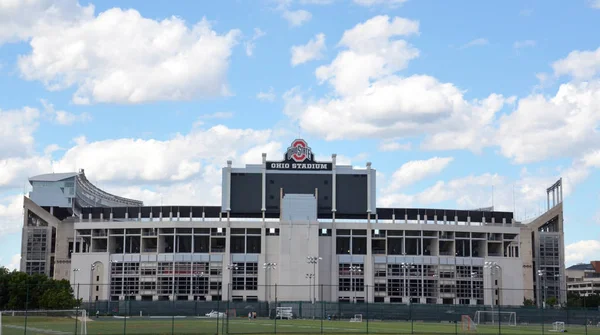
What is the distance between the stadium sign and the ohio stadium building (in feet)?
0.77

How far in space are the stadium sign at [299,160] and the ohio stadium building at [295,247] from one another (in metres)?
0.23

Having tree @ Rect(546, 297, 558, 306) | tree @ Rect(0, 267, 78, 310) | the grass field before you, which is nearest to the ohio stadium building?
tree @ Rect(546, 297, 558, 306)

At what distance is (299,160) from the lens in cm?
15875

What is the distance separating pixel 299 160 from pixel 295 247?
18.1 meters

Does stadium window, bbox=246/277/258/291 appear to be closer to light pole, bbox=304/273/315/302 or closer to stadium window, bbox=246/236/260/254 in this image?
stadium window, bbox=246/236/260/254

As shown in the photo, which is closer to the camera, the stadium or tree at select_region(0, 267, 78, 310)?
tree at select_region(0, 267, 78, 310)

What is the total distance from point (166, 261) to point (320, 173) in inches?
1383

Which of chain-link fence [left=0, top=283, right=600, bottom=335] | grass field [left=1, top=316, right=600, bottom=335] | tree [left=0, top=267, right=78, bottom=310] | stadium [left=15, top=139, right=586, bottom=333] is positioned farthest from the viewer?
stadium [left=15, top=139, right=586, bottom=333]

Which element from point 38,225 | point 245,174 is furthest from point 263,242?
point 38,225

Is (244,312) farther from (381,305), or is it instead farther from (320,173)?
(320,173)

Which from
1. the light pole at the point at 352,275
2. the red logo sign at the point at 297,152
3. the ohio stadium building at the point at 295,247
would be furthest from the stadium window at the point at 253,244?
the light pole at the point at 352,275

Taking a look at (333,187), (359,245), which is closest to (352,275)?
(359,245)

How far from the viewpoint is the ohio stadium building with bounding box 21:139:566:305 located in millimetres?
153500

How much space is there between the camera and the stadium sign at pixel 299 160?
158125 mm
